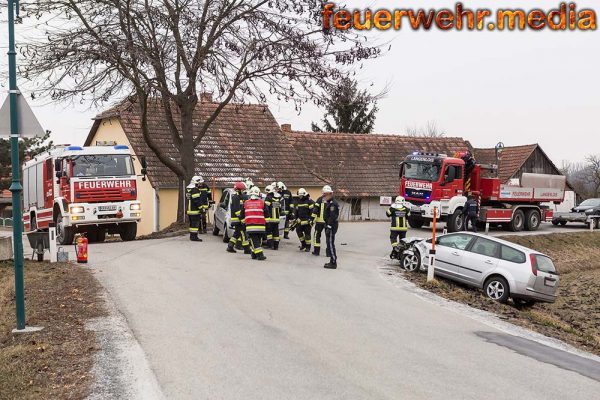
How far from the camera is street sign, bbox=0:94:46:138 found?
8.27 m

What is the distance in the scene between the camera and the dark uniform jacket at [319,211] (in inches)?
637

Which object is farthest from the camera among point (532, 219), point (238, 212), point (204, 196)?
point (532, 219)

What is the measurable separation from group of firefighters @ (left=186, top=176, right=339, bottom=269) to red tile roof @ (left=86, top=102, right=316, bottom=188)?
33.5 feet

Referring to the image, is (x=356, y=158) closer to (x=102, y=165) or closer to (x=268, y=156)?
(x=268, y=156)

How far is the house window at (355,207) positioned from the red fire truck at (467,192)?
1120 cm

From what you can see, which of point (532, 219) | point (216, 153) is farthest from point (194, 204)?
point (532, 219)

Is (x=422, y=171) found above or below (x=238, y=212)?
above

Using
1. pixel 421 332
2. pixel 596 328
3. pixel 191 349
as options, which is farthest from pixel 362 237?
pixel 191 349

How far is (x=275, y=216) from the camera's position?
703 inches

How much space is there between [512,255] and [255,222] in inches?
240

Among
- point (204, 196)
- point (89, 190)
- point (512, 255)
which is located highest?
point (89, 190)

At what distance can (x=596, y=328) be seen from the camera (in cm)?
1528

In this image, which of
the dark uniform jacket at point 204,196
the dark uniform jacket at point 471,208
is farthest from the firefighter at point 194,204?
the dark uniform jacket at point 471,208

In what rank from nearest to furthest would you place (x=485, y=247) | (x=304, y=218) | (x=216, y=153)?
(x=485, y=247)
(x=304, y=218)
(x=216, y=153)
